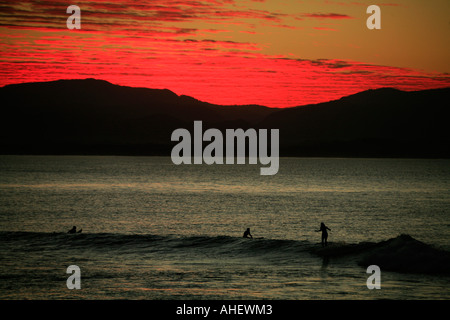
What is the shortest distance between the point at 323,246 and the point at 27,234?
2523cm

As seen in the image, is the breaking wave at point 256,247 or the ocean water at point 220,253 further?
the breaking wave at point 256,247

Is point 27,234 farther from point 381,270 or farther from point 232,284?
point 381,270

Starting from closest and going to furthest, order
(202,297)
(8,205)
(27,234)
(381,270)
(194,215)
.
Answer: (202,297), (381,270), (27,234), (194,215), (8,205)

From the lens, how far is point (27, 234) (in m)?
45.9

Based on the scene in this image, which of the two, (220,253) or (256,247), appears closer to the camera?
(220,253)

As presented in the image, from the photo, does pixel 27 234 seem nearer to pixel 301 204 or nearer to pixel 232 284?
pixel 232 284

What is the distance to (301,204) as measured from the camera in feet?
277

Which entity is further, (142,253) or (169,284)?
(142,253)

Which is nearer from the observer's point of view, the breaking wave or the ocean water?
the ocean water
